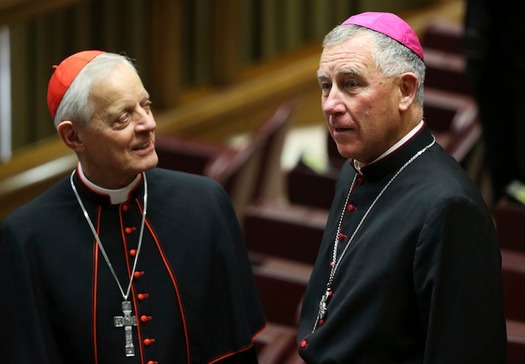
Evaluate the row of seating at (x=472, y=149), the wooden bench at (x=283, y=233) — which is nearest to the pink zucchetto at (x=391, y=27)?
the row of seating at (x=472, y=149)

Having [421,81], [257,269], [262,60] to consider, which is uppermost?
[421,81]

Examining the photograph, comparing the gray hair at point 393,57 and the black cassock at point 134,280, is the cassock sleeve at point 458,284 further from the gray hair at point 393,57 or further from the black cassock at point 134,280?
the black cassock at point 134,280

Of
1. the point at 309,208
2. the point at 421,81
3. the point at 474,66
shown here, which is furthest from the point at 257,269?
the point at 421,81

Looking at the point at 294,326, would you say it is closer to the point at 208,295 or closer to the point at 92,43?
the point at 208,295

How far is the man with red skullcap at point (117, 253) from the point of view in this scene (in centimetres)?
188

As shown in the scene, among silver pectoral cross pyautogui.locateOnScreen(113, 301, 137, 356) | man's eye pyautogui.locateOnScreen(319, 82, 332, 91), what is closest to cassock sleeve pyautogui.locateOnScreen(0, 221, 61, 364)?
silver pectoral cross pyautogui.locateOnScreen(113, 301, 137, 356)

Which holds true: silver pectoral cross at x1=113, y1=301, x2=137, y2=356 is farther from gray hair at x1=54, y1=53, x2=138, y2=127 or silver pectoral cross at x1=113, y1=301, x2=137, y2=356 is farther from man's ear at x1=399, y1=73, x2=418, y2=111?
man's ear at x1=399, y1=73, x2=418, y2=111

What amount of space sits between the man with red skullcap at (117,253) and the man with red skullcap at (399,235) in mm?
238

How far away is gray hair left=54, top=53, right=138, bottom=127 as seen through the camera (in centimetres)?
187

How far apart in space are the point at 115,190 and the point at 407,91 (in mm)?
523

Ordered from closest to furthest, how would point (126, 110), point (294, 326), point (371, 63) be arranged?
point (371, 63) → point (126, 110) → point (294, 326)

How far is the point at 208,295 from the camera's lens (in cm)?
198

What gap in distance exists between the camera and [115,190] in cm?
196

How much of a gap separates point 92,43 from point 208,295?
103 inches
